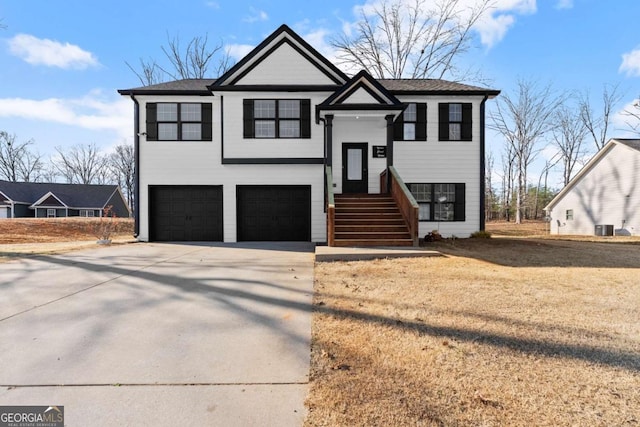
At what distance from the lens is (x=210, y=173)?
1210 cm

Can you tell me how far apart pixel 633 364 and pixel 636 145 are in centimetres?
2492

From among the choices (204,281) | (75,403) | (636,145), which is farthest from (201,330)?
(636,145)

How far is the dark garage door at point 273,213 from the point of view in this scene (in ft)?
40.0

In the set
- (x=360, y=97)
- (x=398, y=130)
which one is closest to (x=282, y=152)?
(x=360, y=97)

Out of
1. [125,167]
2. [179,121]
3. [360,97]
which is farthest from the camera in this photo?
[125,167]

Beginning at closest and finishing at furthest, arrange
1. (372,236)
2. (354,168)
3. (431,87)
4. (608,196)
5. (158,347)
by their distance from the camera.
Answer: (158,347) < (372,236) < (354,168) < (431,87) < (608,196)

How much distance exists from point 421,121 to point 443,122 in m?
0.87

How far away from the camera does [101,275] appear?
234 inches

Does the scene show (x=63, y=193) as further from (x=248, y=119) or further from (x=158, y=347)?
(x=158, y=347)

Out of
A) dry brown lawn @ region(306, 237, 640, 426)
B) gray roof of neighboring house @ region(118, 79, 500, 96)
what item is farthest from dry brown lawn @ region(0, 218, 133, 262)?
dry brown lawn @ region(306, 237, 640, 426)

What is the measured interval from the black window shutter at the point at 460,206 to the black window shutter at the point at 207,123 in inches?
390

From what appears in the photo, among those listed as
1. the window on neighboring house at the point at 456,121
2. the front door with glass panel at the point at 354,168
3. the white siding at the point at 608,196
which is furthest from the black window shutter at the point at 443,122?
the white siding at the point at 608,196

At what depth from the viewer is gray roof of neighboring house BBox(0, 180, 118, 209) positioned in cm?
3628

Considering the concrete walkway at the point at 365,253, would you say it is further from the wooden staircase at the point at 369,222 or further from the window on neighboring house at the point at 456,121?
the window on neighboring house at the point at 456,121
